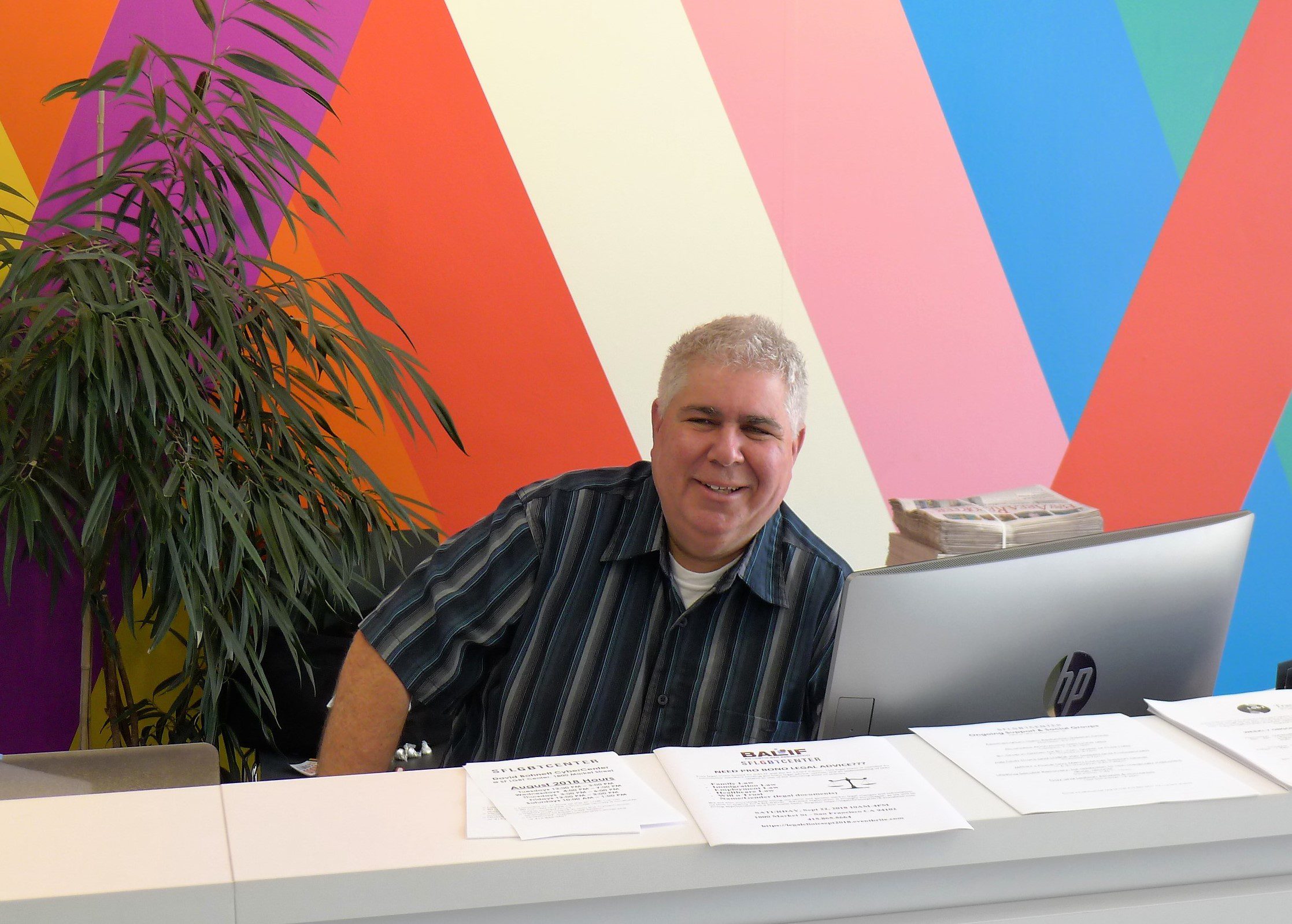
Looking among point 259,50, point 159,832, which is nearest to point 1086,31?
point 259,50

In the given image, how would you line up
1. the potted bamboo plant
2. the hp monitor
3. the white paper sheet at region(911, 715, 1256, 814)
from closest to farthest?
the white paper sheet at region(911, 715, 1256, 814)
the hp monitor
the potted bamboo plant

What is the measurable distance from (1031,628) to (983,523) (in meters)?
1.01

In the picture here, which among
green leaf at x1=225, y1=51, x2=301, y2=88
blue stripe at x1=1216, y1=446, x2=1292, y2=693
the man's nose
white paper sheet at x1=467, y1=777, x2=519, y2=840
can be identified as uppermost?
green leaf at x1=225, y1=51, x2=301, y2=88

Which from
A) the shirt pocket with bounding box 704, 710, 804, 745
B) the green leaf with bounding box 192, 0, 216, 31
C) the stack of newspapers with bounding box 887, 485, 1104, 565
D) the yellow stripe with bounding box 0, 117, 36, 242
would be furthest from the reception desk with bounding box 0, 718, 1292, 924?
the yellow stripe with bounding box 0, 117, 36, 242

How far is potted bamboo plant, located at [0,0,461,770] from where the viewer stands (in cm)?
203

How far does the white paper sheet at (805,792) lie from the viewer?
87 centimetres

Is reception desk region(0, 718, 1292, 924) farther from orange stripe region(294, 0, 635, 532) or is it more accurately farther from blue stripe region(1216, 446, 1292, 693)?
blue stripe region(1216, 446, 1292, 693)

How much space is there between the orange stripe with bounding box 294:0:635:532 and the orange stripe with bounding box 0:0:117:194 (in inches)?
21.4

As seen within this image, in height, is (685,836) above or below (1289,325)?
above

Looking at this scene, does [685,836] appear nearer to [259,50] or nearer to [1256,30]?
[259,50]

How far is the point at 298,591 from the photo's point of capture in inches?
91.8

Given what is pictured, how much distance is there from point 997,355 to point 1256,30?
45.8 inches

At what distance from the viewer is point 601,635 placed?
161 cm

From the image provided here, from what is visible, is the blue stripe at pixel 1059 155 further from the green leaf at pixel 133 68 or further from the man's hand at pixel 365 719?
the man's hand at pixel 365 719
